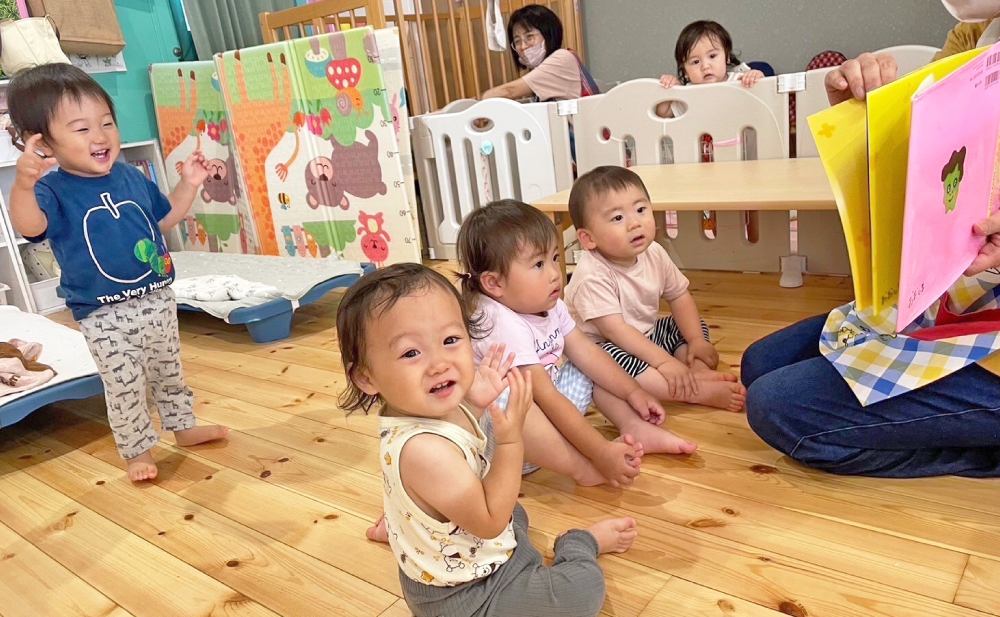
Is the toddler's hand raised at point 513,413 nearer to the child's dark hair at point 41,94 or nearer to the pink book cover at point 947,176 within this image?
the pink book cover at point 947,176

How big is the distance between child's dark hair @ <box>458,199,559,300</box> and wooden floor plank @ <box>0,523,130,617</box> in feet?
2.42

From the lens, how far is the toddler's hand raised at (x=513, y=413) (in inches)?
31.9

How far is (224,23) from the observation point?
3500mm

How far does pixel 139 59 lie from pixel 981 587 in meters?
3.79

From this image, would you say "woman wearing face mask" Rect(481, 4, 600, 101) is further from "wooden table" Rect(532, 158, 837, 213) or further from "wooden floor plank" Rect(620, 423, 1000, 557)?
"wooden floor plank" Rect(620, 423, 1000, 557)

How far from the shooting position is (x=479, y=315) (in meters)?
1.23

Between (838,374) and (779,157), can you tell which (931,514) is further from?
(779,157)

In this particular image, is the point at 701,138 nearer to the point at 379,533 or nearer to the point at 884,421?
the point at 884,421

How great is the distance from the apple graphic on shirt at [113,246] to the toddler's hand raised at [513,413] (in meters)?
0.96

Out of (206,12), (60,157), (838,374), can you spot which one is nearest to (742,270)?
(838,374)

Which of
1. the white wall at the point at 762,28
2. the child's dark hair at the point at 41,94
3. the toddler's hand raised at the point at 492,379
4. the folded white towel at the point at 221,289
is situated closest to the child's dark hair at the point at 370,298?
the toddler's hand raised at the point at 492,379

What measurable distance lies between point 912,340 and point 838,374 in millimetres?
116

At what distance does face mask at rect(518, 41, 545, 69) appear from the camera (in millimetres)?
3066

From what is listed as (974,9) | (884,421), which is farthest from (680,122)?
(884,421)
